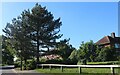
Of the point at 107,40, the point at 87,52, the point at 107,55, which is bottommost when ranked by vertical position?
the point at 107,55

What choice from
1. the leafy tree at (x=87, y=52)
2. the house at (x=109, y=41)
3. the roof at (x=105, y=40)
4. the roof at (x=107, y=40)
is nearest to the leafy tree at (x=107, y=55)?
the leafy tree at (x=87, y=52)

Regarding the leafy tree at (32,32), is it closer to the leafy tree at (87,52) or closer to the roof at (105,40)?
the leafy tree at (87,52)

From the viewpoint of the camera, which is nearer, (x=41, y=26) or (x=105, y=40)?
(x=41, y=26)

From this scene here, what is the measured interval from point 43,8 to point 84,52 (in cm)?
2389

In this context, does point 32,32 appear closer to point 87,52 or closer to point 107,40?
point 87,52

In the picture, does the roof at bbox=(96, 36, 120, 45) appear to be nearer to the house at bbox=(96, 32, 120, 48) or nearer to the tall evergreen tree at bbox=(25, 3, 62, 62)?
the house at bbox=(96, 32, 120, 48)

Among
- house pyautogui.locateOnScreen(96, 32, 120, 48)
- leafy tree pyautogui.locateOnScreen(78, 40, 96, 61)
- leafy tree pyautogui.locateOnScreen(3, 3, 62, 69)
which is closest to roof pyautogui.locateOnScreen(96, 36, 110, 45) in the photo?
house pyautogui.locateOnScreen(96, 32, 120, 48)

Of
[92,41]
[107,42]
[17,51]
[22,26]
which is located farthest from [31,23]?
[107,42]

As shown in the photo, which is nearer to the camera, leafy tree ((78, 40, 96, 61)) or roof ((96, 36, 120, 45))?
leafy tree ((78, 40, 96, 61))

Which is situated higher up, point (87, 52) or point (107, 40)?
point (107, 40)

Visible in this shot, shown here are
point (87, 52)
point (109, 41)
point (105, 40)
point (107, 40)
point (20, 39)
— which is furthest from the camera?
point (105, 40)

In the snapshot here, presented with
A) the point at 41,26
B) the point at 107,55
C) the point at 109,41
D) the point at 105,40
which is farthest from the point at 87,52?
the point at 41,26

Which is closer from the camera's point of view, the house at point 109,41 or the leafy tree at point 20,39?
the leafy tree at point 20,39

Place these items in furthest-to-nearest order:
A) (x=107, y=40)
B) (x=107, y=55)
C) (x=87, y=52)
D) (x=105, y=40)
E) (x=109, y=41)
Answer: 1. (x=105, y=40)
2. (x=107, y=40)
3. (x=109, y=41)
4. (x=87, y=52)
5. (x=107, y=55)
